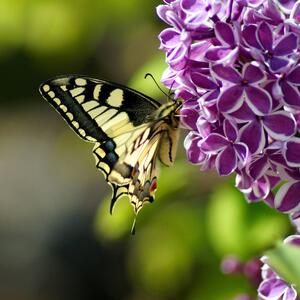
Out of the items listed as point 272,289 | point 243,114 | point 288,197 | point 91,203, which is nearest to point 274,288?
point 272,289

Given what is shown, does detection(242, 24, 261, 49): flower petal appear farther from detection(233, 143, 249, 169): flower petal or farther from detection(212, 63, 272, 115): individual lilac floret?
detection(233, 143, 249, 169): flower petal

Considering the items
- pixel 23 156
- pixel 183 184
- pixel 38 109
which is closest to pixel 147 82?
pixel 183 184

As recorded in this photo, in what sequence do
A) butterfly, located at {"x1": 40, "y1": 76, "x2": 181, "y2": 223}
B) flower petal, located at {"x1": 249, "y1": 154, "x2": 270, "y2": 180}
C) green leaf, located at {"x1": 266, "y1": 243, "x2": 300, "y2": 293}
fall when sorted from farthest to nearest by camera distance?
butterfly, located at {"x1": 40, "y1": 76, "x2": 181, "y2": 223}
flower petal, located at {"x1": 249, "y1": 154, "x2": 270, "y2": 180}
green leaf, located at {"x1": 266, "y1": 243, "x2": 300, "y2": 293}

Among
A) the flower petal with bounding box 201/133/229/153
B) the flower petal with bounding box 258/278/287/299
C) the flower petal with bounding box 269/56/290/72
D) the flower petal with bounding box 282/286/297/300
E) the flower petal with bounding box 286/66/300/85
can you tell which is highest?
the flower petal with bounding box 269/56/290/72

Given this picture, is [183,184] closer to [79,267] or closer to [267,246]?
[267,246]

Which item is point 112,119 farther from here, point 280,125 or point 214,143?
point 280,125

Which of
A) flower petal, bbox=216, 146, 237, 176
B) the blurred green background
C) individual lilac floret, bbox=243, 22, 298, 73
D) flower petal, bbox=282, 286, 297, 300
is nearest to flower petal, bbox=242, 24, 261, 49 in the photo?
individual lilac floret, bbox=243, 22, 298, 73
